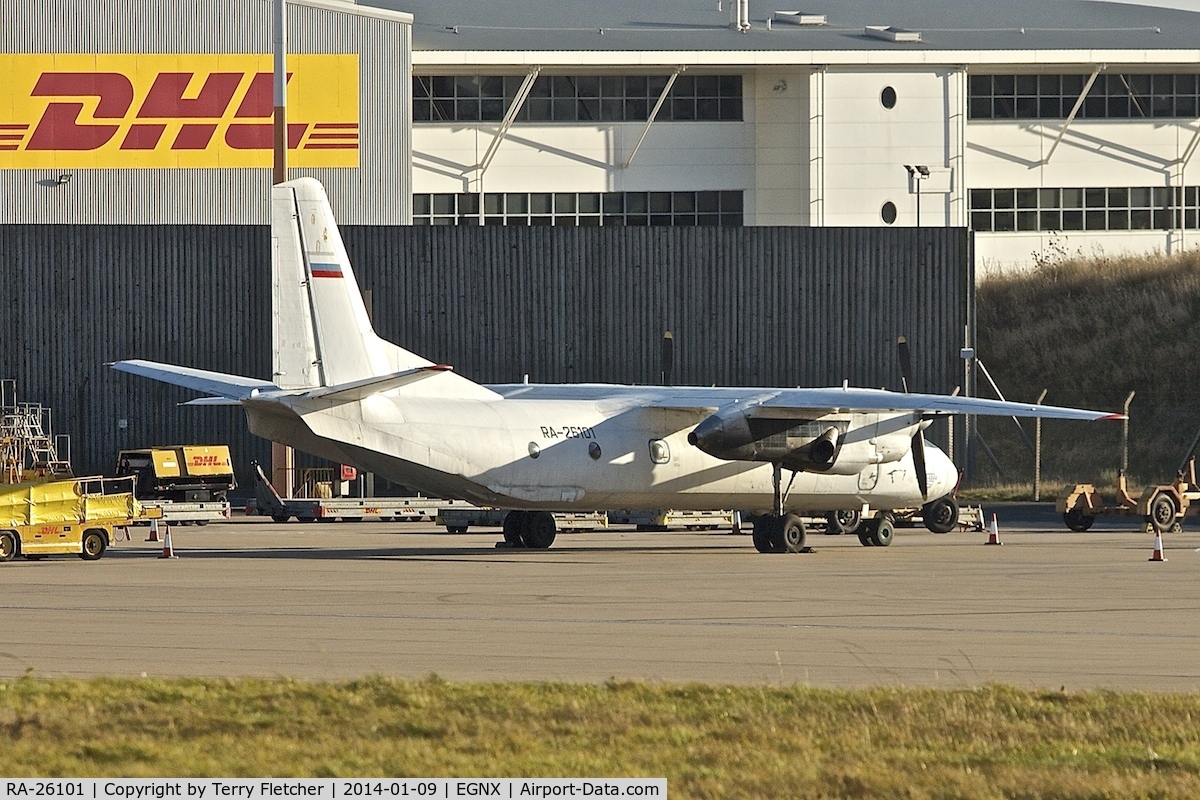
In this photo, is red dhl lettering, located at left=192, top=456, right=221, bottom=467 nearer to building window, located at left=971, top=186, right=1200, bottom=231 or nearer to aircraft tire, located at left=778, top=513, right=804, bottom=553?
aircraft tire, located at left=778, top=513, right=804, bottom=553

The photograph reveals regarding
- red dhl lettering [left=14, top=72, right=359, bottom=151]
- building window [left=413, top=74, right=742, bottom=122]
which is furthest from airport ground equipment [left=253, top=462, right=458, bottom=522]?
building window [left=413, top=74, right=742, bottom=122]

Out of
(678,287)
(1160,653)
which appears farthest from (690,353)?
(1160,653)

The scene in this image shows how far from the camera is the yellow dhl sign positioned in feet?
182

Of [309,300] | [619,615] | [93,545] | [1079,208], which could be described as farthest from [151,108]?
[619,615]

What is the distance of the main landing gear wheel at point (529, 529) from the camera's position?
31641 millimetres

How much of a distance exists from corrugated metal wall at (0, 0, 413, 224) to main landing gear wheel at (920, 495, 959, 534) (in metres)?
25.0

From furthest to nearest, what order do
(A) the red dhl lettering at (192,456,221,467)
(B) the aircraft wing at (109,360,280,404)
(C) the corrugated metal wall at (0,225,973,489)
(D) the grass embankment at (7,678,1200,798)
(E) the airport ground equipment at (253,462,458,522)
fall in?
(C) the corrugated metal wall at (0,225,973,489), (A) the red dhl lettering at (192,456,221,467), (E) the airport ground equipment at (253,462,458,522), (B) the aircraft wing at (109,360,280,404), (D) the grass embankment at (7,678,1200,798)

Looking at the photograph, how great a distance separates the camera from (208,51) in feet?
182

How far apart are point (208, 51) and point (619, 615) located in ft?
136

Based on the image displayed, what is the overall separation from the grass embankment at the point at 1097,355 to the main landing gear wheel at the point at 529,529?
2599 cm

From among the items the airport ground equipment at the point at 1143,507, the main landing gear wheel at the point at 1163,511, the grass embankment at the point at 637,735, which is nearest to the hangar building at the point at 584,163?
the airport ground equipment at the point at 1143,507

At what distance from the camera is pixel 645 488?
100ft

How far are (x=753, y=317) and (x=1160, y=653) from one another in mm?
38434

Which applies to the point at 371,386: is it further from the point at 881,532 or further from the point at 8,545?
the point at 881,532
